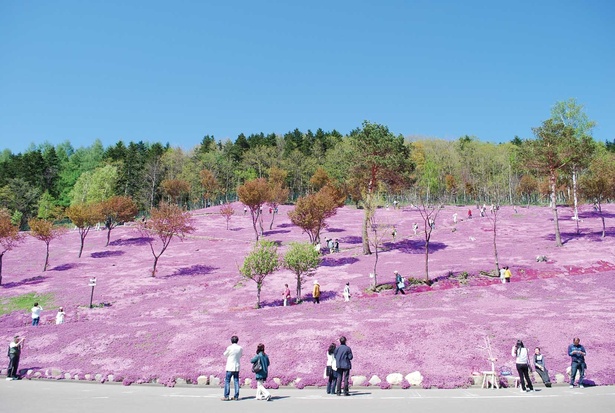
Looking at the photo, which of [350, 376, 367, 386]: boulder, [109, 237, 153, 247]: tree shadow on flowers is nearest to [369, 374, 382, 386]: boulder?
[350, 376, 367, 386]: boulder

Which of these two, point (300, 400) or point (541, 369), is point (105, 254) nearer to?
point (300, 400)

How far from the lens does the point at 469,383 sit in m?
15.4

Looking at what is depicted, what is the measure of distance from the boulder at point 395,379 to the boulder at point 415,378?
26 cm

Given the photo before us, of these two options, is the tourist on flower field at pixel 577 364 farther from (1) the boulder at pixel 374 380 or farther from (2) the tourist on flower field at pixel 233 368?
(2) the tourist on flower field at pixel 233 368

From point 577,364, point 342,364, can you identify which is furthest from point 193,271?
point 577,364

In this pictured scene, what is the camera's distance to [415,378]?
15.6 m

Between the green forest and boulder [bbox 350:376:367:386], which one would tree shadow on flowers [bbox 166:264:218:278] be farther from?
the green forest

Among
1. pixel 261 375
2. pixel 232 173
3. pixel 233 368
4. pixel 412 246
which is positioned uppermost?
pixel 232 173

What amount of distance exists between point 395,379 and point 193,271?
33573 millimetres

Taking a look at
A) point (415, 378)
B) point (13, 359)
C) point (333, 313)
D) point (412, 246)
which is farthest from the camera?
point (412, 246)

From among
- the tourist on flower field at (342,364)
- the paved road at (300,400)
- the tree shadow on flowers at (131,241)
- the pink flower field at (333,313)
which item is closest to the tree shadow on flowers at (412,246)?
the pink flower field at (333,313)

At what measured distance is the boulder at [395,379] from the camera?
1559 centimetres

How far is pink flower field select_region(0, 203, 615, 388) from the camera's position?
1742cm

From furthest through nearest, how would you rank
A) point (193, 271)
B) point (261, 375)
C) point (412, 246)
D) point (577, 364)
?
point (412, 246)
point (193, 271)
point (577, 364)
point (261, 375)
